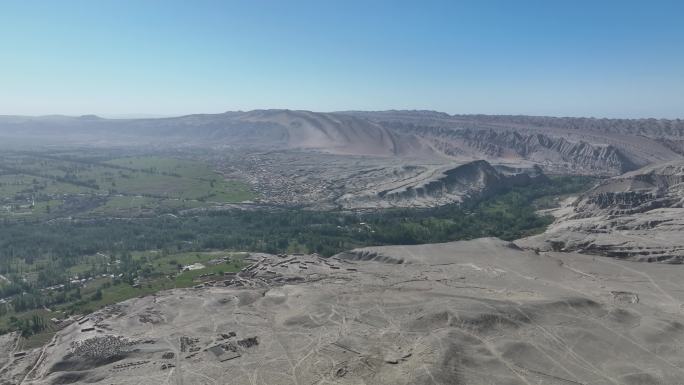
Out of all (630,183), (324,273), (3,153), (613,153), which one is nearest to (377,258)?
(324,273)

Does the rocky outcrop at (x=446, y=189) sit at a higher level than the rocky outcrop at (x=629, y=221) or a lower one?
lower

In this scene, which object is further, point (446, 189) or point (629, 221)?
point (446, 189)

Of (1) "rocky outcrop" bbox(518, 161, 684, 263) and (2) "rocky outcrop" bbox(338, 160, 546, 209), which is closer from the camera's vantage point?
(1) "rocky outcrop" bbox(518, 161, 684, 263)

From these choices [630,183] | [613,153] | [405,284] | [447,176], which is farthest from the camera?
[613,153]

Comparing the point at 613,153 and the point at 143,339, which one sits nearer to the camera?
the point at 143,339

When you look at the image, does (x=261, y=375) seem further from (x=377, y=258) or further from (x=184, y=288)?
(x=377, y=258)

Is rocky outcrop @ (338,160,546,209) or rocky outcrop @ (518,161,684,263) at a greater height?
rocky outcrop @ (518,161,684,263)

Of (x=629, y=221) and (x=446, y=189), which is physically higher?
(x=629, y=221)

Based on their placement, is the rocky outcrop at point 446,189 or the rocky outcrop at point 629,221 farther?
the rocky outcrop at point 446,189
